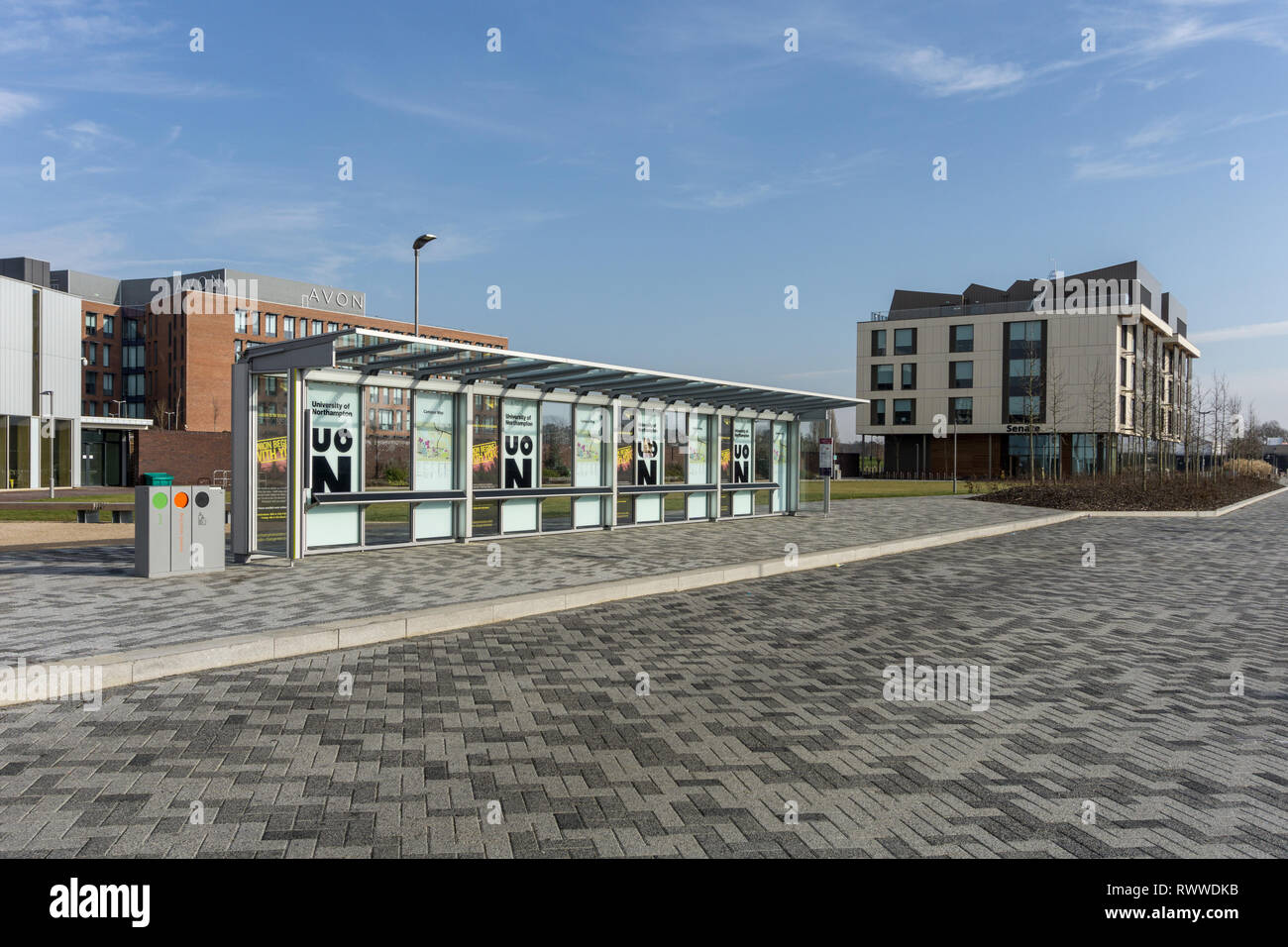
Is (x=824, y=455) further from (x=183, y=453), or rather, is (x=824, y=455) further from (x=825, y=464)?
(x=183, y=453)

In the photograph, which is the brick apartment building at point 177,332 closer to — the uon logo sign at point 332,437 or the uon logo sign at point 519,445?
the uon logo sign at point 519,445

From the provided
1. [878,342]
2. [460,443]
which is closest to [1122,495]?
[460,443]

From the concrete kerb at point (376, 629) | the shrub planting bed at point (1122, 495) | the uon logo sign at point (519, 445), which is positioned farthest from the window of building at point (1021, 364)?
the concrete kerb at point (376, 629)

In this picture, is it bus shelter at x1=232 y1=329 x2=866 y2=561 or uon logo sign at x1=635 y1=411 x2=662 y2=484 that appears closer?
bus shelter at x1=232 y1=329 x2=866 y2=561

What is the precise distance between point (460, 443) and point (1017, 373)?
199 ft

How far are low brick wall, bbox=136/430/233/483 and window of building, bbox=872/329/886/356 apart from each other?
48.8m

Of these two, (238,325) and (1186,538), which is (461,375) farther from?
(238,325)

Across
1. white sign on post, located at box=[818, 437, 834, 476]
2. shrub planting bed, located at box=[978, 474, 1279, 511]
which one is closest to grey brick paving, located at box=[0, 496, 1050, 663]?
white sign on post, located at box=[818, 437, 834, 476]

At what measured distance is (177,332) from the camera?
71.6 metres

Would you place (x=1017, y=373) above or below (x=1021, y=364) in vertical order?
below

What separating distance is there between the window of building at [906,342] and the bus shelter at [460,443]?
53.5m

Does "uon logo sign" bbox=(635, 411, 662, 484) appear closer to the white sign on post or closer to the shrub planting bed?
the white sign on post

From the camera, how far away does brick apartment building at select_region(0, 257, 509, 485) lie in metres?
70.6
